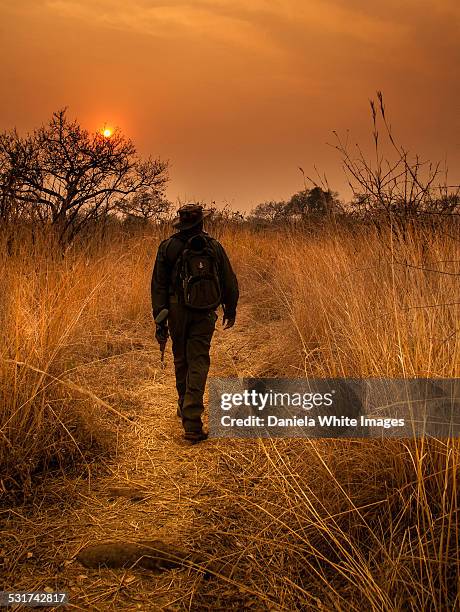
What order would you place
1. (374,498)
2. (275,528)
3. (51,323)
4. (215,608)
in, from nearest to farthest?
(215,608)
(374,498)
(275,528)
(51,323)

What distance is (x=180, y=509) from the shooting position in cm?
282

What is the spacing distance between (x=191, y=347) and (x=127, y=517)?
147 cm

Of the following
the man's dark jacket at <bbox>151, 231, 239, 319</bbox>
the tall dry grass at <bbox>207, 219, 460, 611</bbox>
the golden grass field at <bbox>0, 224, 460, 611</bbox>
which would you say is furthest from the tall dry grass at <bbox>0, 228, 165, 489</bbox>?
the tall dry grass at <bbox>207, 219, 460, 611</bbox>

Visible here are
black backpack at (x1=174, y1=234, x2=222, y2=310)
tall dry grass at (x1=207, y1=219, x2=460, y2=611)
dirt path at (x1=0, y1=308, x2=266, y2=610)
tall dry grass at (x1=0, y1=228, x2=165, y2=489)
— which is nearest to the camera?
tall dry grass at (x1=207, y1=219, x2=460, y2=611)

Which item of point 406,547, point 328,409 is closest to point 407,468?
point 406,547

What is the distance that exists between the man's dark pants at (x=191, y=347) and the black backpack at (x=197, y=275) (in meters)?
0.11

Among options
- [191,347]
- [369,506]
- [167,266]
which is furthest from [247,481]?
[167,266]

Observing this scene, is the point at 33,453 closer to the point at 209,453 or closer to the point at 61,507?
the point at 61,507

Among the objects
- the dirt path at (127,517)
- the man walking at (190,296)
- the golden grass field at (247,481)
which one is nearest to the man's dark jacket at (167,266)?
the man walking at (190,296)

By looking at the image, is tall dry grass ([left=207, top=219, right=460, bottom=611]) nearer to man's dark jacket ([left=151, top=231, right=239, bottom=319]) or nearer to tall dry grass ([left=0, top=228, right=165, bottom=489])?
tall dry grass ([left=0, top=228, right=165, bottom=489])

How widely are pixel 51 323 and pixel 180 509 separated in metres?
1.55

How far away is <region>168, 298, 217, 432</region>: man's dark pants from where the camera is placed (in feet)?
12.6

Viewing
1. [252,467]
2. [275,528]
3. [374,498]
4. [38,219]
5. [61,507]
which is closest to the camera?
[374,498]

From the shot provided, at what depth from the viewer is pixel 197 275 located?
12.5 feet
